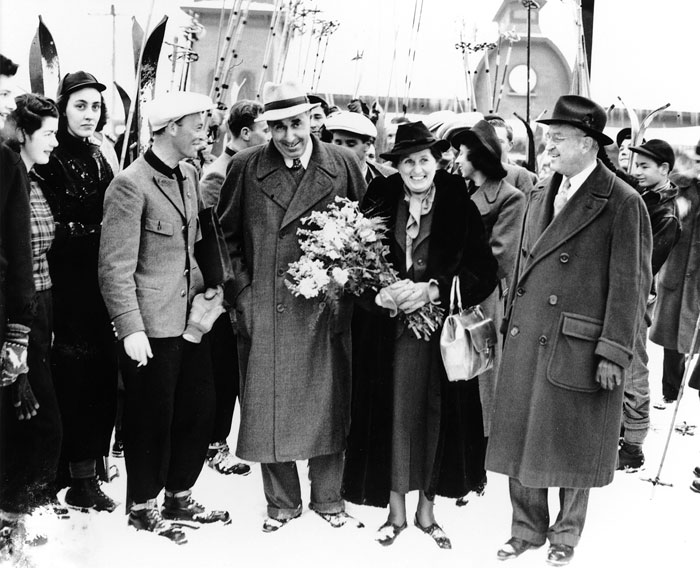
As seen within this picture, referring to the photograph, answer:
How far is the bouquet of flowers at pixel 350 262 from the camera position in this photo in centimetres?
374

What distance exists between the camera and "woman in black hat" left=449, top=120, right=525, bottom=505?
4.42 meters

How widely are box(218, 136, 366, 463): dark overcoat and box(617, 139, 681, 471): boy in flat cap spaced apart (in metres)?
2.02

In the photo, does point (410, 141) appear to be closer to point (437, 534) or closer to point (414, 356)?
point (414, 356)

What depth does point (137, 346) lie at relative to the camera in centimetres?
377

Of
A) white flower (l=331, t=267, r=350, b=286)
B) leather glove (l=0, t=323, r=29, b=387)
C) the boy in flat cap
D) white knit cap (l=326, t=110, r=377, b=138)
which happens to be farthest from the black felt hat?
leather glove (l=0, t=323, r=29, b=387)

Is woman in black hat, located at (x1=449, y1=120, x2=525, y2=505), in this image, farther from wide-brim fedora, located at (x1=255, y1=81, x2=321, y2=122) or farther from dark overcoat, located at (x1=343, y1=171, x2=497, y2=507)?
wide-brim fedora, located at (x1=255, y1=81, x2=321, y2=122)

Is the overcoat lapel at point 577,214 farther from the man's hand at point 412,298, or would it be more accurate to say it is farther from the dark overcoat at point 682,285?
the dark overcoat at point 682,285

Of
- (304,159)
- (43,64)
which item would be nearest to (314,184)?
(304,159)

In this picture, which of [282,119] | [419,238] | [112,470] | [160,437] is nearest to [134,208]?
[282,119]

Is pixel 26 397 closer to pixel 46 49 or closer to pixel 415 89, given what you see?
pixel 46 49

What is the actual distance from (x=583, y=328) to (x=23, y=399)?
2592mm

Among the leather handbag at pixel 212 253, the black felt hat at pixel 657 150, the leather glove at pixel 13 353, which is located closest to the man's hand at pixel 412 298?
the leather handbag at pixel 212 253

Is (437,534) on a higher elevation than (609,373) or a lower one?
lower

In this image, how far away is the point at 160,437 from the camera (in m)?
3.98
